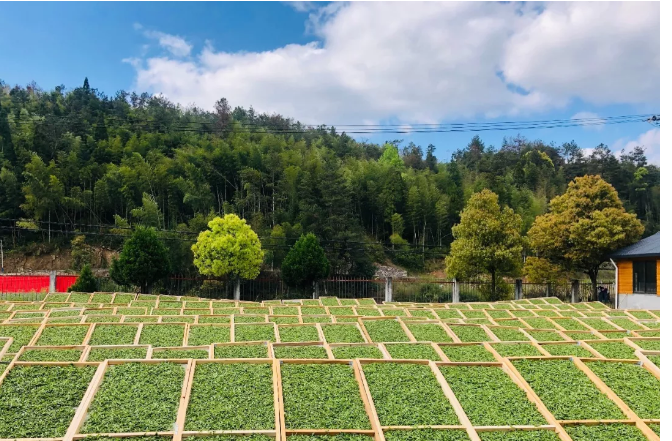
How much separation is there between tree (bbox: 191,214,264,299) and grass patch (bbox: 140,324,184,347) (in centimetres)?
1177

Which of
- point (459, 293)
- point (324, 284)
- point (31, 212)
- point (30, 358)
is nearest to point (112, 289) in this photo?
point (324, 284)

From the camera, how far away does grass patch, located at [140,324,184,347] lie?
6.69 metres

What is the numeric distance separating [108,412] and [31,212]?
2885cm

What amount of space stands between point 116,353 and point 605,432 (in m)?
5.04

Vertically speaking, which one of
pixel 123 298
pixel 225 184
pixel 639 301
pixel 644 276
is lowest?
pixel 639 301

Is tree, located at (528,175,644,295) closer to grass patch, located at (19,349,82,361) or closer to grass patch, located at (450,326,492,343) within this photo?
grass patch, located at (450,326,492,343)

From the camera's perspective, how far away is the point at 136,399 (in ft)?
13.8

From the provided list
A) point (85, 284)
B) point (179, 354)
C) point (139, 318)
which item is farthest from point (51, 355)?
point (85, 284)

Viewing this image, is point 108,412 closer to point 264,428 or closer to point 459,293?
point 264,428

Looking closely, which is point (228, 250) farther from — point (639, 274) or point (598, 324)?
point (639, 274)

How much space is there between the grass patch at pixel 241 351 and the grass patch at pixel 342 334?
114 cm

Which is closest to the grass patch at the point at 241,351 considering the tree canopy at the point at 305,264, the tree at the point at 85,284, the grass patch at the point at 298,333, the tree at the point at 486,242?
the grass patch at the point at 298,333

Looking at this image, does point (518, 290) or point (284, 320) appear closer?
point (284, 320)

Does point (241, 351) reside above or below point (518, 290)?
above
